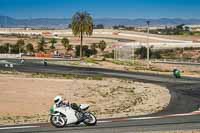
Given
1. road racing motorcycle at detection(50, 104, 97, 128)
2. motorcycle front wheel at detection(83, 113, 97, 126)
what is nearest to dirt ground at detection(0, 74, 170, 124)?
road racing motorcycle at detection(50, 104, 97, 128)

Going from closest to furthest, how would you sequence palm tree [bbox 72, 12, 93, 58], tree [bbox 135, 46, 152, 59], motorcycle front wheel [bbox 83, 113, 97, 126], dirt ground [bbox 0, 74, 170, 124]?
motorcycle front wheel [bbox 83, 113, 97, 126], dirt ground [bbox 0, 74, 170, 124], palm tree [bbox 72, 12, 93, 58], tree [bbox 135, 46, 152, 59]

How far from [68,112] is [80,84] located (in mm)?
30788

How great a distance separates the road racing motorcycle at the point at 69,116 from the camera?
23438 millimetres

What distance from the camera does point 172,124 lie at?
79.7 feet

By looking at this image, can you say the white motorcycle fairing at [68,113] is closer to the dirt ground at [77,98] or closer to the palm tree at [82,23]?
the dirt ground at [77,98]

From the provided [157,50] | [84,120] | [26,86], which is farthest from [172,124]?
[157,50]

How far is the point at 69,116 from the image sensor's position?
2345 cm

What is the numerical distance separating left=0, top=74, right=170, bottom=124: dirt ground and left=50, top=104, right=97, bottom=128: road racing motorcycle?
3.68 metres

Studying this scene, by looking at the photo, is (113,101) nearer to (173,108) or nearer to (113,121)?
(173,108)

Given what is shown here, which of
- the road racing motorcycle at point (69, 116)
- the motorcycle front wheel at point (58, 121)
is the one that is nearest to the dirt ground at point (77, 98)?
the motorcycle front wheel at point (58, 121)

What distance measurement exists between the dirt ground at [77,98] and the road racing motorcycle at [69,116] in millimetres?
3683

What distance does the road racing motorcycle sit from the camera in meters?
23.4

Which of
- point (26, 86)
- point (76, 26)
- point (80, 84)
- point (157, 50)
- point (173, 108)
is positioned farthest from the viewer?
point (157, 50)

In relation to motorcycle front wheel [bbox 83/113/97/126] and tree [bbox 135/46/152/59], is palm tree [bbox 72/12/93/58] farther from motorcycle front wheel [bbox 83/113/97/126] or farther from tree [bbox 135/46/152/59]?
motorcycle front wheel [bbox 83/113/97/126]
